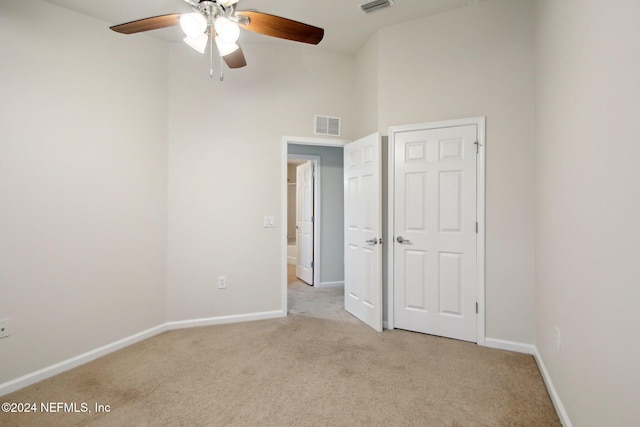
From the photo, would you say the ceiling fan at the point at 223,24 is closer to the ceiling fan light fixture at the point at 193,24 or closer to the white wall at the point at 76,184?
the ceiling fan light fixture at the point at 193,24

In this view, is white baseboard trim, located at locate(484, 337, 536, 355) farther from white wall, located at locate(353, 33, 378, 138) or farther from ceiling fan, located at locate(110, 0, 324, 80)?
ceiling fan, located at locate(110, 0, 324, 80)

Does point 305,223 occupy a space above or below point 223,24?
Result: below

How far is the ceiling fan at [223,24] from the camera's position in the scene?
5.98ft

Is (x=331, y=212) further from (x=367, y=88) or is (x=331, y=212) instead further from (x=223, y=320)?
(x=223, y=320)

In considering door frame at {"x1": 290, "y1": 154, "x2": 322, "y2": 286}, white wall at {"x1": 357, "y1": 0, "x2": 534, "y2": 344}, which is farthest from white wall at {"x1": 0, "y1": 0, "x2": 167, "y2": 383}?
white wall at {"x1": 357, "y1": 0, "x2": 534, "y2": 344}

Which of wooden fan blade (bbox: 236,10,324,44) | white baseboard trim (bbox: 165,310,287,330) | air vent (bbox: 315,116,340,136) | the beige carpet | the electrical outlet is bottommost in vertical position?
the beige carpet

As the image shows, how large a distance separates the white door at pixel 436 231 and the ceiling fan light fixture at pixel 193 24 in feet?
6.53

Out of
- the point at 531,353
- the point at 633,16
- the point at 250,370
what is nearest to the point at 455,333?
the point at 531,353

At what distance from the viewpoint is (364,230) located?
131 inches

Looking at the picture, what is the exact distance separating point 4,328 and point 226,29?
251 cm

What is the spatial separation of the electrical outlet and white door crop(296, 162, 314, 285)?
11.8 ft

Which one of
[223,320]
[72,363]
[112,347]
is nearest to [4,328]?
[72,363]

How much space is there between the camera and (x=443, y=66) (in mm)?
2932

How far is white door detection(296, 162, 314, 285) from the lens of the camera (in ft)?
16.6
